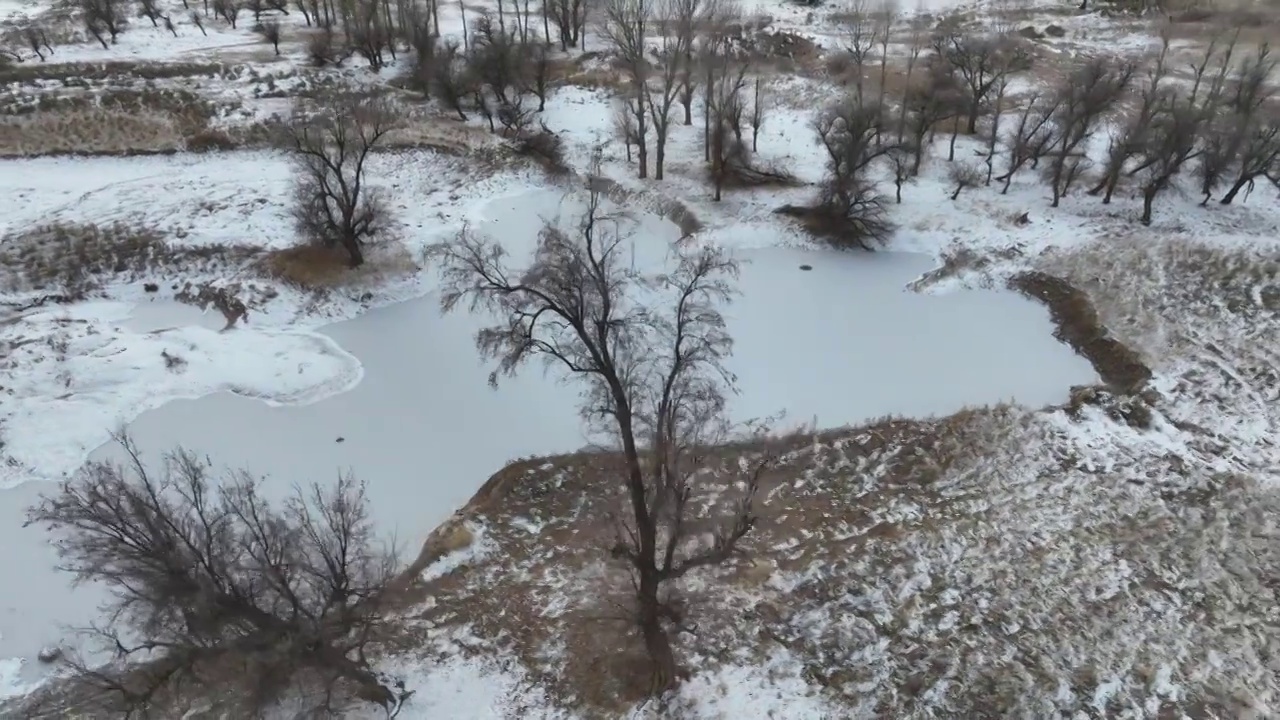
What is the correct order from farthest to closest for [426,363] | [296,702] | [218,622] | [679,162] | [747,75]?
[747,75] < [679,162] < [426,363] < [296,702] < [218,622]

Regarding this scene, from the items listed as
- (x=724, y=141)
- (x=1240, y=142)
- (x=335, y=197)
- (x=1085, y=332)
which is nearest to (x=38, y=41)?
(x=335, y=197)

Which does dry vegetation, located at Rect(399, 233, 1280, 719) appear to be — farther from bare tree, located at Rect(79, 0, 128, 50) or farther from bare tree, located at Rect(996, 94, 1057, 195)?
bare tree, located at Rect(79, 0, 128, 50)

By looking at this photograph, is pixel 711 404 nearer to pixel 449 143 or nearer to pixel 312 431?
pixel 312 431

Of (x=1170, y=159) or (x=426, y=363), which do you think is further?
(x=1170, y=159)

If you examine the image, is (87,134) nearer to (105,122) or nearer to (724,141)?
(105,122)

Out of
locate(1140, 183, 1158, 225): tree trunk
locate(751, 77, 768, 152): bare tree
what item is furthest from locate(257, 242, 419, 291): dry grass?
locate(1140, 183, 1158, 225): tree trunk

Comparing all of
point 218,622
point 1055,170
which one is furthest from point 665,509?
point 1055,170
